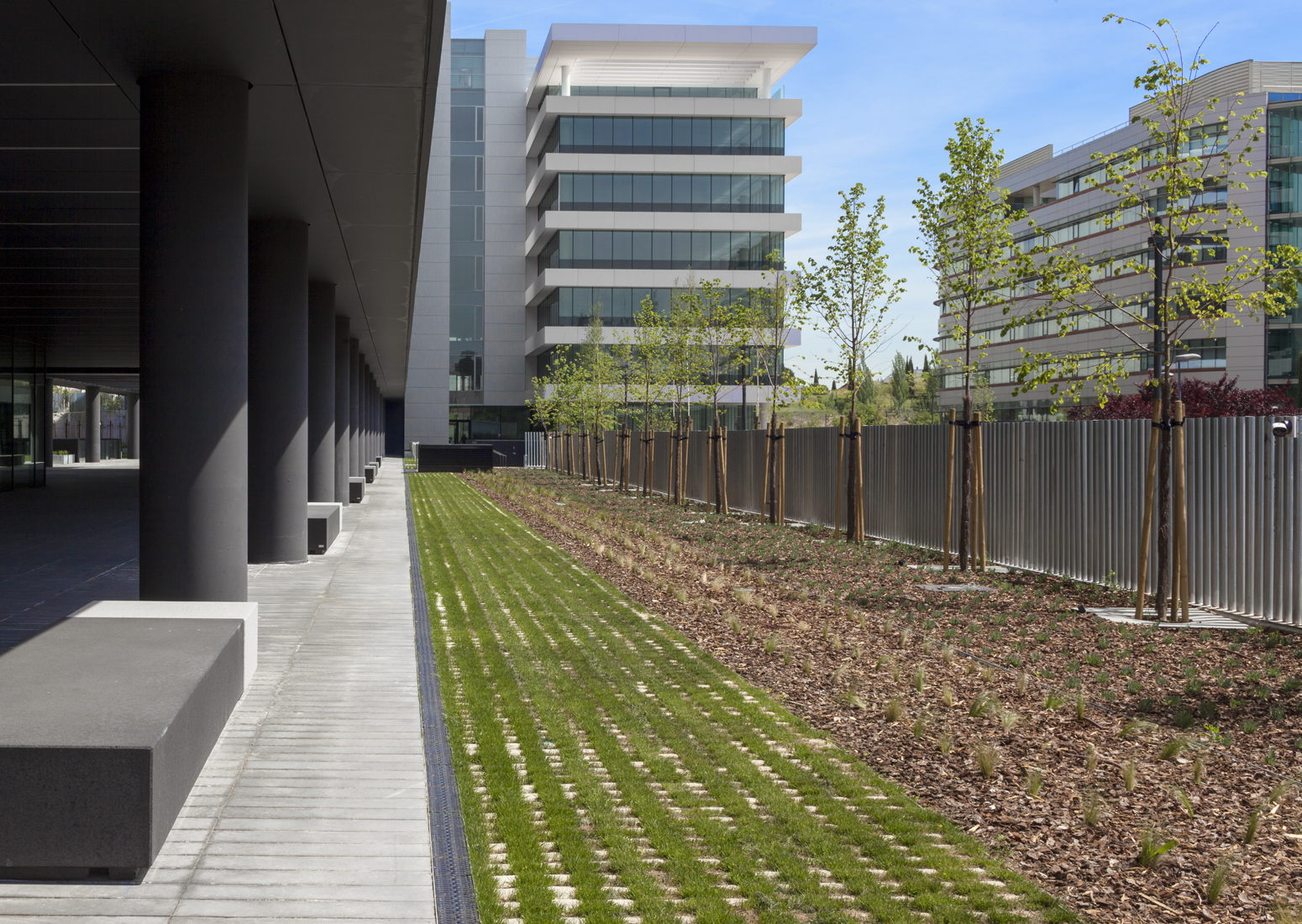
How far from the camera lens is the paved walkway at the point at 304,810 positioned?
3.99 meters

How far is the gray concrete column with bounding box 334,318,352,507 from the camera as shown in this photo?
26.2 meters

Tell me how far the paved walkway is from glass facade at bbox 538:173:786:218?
57.4 meters

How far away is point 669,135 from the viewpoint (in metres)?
64.7

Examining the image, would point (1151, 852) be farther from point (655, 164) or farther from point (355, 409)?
point (655, 164)

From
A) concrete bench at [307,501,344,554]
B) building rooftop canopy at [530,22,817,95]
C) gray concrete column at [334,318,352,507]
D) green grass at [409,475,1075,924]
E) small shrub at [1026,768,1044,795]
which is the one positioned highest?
building rooftop canopy at [530,22,817,95]

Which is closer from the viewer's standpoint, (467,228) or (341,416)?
(341,416)

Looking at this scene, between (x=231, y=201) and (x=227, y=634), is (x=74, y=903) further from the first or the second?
(x=231, y=201)

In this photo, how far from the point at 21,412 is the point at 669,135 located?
144 feet

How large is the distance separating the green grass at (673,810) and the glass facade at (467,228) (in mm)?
67957

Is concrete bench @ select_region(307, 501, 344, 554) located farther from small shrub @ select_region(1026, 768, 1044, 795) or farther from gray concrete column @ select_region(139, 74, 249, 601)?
small shrub @ select_region(1026, 768, 1044, 795)

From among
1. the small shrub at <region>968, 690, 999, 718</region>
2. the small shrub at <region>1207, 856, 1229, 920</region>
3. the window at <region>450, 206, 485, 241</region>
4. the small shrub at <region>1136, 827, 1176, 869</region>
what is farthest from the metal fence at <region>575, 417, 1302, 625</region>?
the window at <region>450, 206, 485, 241</region>

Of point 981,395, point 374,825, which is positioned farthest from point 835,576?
point 981,395

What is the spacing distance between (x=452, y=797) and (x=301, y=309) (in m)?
10.3

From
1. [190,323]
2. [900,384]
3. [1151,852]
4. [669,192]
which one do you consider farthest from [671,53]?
[900,384]
